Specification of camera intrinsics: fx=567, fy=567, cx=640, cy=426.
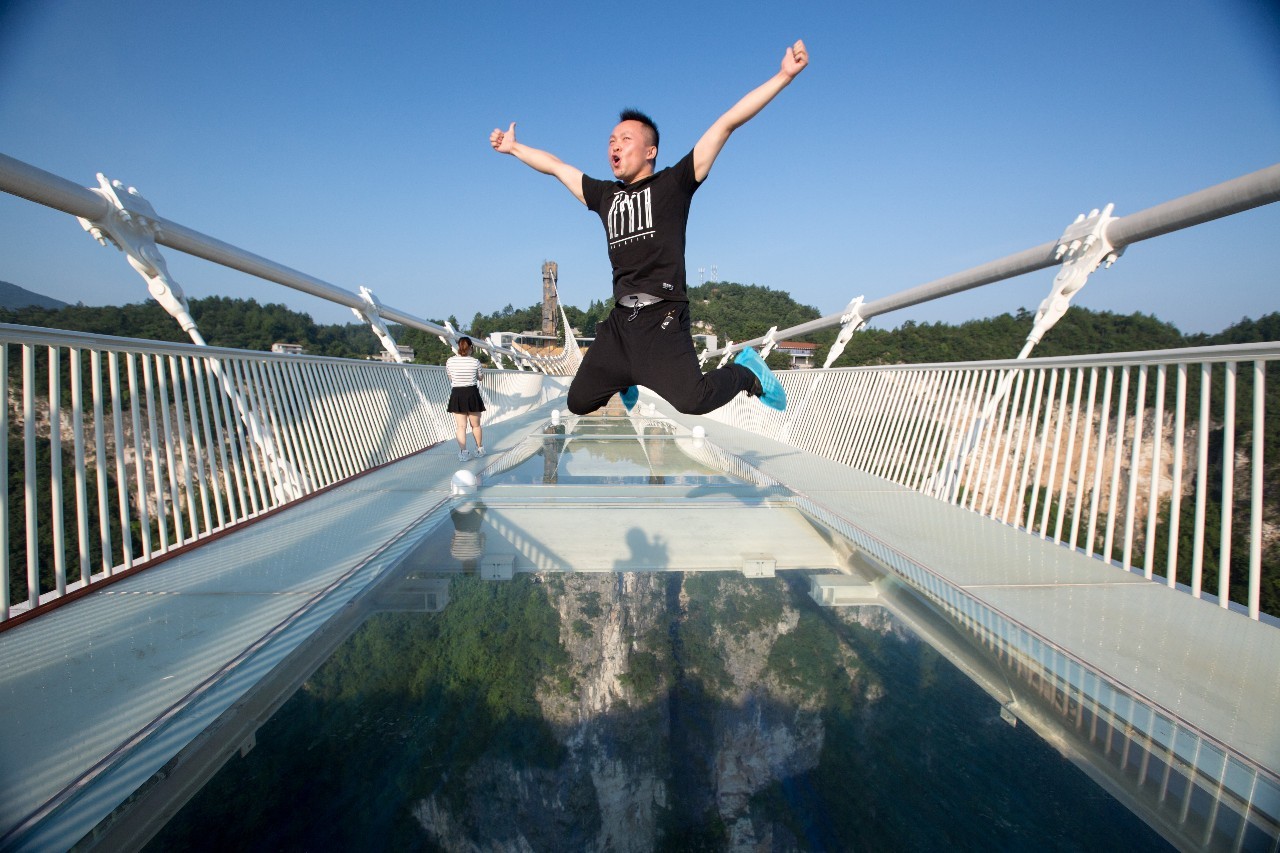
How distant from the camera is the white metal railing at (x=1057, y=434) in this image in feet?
7.40

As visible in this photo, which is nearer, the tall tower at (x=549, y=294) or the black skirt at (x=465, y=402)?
the black skirt at (x=465, y=402)

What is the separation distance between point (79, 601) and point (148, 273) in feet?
7.19

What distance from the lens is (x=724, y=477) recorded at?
4.67 metres

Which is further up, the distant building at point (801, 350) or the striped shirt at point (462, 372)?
the distant building at point (801, 350)

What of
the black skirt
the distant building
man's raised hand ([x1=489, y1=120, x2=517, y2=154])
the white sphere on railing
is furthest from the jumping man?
the distant building

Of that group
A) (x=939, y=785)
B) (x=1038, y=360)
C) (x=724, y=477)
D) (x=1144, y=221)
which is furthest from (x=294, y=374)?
(x=1144, y=221)

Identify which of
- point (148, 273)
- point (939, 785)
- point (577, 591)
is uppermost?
point (148, 273)

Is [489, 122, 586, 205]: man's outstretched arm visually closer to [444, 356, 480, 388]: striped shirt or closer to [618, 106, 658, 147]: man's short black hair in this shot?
[618, 106, 658, 147]: man's short black hair

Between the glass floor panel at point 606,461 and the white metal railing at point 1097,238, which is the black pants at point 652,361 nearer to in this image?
the glass floor panel at point 606,461

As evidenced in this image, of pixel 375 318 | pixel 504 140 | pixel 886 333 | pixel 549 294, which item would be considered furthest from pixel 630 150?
pixel 549 294

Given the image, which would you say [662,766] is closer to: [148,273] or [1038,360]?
[1038,360]

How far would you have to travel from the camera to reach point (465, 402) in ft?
19.4

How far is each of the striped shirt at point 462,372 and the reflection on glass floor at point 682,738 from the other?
4028 millimetres

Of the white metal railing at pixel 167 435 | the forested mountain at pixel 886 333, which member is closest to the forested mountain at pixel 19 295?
the forested mountain at pixel 886 333
